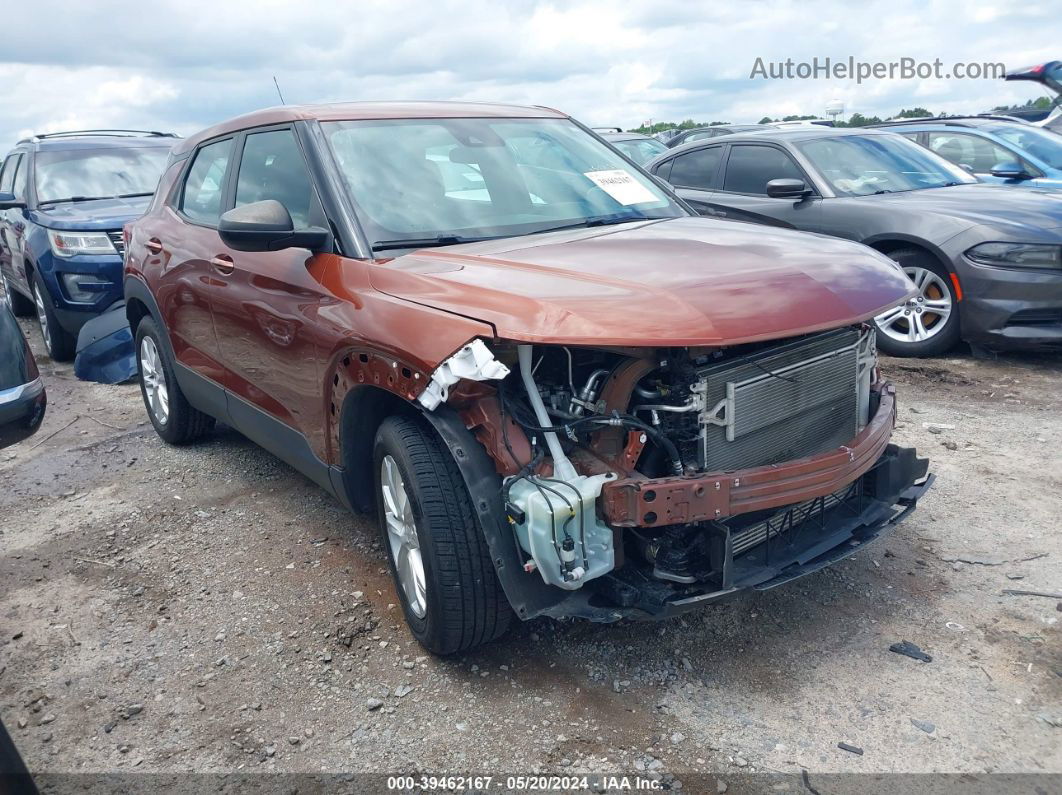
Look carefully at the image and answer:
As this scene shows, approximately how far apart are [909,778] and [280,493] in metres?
3.30

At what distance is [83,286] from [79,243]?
0.36 meters

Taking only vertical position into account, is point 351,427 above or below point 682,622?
above

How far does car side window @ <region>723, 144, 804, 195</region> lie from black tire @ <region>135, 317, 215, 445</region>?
4622mm

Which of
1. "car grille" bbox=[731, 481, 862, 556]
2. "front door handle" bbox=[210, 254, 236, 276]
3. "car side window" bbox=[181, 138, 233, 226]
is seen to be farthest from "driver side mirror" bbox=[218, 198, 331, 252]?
"car grille" bbox=[731, 481, 862, 556]

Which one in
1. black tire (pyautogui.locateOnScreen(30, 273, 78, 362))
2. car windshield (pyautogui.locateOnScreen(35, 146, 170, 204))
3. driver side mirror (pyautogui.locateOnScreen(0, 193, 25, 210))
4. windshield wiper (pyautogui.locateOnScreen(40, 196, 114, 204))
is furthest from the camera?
car windshield (pyautogui.locateOnScreen(35, 146, 170, 204))

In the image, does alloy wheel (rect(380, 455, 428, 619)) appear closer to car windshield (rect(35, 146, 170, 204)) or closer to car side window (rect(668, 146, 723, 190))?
car side window (rect(668, 146, 723, 190))

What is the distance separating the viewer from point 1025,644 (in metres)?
2.98

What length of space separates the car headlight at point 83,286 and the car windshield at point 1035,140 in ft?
28.9

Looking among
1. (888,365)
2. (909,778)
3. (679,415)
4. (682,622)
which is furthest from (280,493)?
(888,365)

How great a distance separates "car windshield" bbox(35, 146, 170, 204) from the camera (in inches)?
324

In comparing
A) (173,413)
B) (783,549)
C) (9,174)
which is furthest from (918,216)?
(9,174)

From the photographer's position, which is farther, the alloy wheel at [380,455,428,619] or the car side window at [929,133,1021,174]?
the car side window at [929,133,1021,174]

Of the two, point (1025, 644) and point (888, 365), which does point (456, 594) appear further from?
point (888, 365)

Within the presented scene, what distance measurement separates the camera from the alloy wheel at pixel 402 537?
3.06 meters
